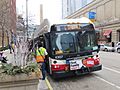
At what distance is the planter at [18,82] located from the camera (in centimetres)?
594

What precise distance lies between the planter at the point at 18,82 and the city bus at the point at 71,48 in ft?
19.3

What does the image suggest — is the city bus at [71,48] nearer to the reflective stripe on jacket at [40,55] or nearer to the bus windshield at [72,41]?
the bus windshield at [72,41]

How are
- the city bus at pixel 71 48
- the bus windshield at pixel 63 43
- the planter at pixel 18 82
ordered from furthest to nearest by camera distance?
the bus windshield at pixel 63 43, the city bus at pixel 71 48, the planter at pixel 18 82

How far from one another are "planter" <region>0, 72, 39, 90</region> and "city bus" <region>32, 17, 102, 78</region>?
588cm

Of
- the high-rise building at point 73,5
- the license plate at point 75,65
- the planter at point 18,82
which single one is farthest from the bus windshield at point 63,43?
the high-rise building at point 73,5

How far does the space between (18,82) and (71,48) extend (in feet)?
21.3

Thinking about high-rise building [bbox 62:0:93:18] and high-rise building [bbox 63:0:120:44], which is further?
high-rise building [bbox 62:0:93:18]

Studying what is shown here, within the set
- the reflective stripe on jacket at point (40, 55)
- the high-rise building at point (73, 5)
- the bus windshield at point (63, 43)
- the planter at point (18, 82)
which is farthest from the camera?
the high-rise building at point (73, 5)

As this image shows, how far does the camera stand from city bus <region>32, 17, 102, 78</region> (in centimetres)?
1202

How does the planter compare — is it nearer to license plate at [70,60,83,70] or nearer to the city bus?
the city bus

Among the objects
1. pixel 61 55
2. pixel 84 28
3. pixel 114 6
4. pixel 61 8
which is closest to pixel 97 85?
pixel 61 55

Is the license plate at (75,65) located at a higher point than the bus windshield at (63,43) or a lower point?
lower

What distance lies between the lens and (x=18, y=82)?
5992mm

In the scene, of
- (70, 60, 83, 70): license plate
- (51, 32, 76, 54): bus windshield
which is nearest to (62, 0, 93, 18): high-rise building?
(51, 32, 76, 54): bus windshield
